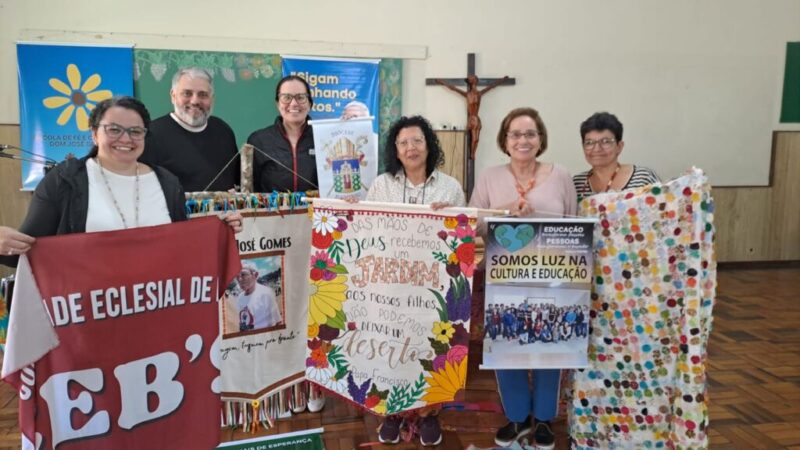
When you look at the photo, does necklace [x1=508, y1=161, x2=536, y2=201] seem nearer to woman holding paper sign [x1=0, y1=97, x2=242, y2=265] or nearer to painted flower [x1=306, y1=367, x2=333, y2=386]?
painted flower [x1=306, y1=367, x2=333, y2=386]

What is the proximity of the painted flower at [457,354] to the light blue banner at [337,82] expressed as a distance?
130 inches

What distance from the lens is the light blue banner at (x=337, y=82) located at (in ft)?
16.7

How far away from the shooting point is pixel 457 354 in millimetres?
2172

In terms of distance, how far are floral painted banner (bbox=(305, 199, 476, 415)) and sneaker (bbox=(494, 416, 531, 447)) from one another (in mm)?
363

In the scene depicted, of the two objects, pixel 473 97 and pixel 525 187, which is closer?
pixel 525 187

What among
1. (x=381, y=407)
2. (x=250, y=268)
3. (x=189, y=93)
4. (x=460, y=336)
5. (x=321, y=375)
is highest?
(x=189, y=93)

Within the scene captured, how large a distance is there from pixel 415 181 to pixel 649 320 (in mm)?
1116

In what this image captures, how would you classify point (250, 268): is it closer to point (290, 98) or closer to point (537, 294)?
point (290, 98)

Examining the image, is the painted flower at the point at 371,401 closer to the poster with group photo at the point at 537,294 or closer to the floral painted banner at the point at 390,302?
the floral painted banner at the point at 390,302

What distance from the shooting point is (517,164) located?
2.38 metres

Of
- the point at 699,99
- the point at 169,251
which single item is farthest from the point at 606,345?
the point at 699,99

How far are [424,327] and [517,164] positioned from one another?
2.73ft

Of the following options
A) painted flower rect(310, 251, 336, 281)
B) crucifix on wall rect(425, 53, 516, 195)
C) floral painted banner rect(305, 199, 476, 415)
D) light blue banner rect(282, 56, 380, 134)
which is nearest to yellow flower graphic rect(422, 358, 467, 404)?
floral painted banner rect(305, 199, 476, 415)

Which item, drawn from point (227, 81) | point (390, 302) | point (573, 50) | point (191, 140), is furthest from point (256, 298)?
point (573, 50)
